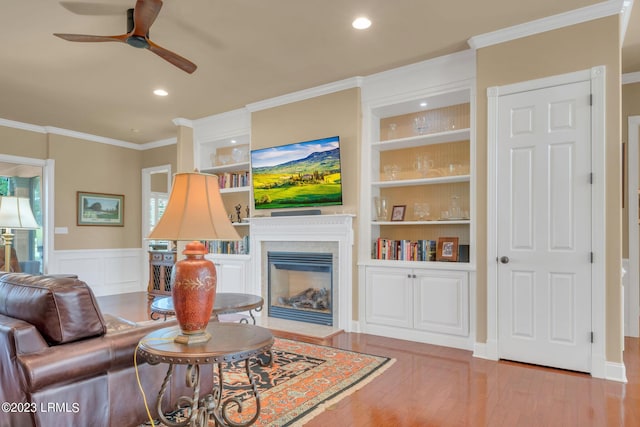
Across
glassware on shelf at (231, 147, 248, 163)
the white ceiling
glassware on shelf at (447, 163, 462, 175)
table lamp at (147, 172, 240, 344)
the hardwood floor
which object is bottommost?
the hardwood floor

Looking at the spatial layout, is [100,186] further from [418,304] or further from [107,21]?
[418,304]

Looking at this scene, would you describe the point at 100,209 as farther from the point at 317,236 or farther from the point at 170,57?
the point at 170,57

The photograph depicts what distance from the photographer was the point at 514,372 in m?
3.10

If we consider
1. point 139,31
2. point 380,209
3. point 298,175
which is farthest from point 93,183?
point 380,209

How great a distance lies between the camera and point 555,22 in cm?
317

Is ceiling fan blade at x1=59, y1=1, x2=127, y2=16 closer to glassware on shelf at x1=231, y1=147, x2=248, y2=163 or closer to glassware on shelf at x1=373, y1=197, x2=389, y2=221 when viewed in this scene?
glassware on shelf at x1=231, y1=147, x2=248, y2=163

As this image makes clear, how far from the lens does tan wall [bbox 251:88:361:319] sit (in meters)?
4.43

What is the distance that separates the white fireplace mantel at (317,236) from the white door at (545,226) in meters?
1.59

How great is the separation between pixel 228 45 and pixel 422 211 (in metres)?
2.58

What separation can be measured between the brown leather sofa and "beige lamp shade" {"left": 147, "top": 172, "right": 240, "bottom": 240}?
549 millimetres

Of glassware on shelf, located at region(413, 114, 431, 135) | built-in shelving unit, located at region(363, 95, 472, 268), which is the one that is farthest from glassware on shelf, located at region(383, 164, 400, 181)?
glassware on shelf, located at region(413, 114, 431, 135)

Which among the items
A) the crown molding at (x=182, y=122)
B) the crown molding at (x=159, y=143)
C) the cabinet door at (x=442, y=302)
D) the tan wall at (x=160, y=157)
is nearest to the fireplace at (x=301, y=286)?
the cabinet door at (x=442, y=302)

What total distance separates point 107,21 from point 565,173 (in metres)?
3.92

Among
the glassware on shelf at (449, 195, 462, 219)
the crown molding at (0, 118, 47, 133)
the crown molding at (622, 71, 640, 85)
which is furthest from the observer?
the crown molding at (0, 118, 47, 133)
